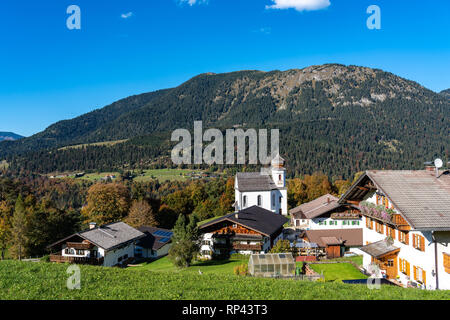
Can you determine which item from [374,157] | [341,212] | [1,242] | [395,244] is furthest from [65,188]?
[374,157]

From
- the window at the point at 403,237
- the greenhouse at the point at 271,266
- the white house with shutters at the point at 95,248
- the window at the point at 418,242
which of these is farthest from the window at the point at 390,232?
the white house with shutters at the point at 95,248

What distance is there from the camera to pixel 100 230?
42.9 meters

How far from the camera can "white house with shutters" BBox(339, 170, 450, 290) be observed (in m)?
19.6

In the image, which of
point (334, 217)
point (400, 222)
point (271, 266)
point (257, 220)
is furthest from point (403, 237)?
point (334, 217)

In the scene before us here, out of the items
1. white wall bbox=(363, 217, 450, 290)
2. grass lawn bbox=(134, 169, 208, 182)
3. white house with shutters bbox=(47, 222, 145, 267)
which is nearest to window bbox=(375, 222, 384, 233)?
white wall bbox=(363, 217, 450, 290)

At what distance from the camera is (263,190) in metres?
67.3

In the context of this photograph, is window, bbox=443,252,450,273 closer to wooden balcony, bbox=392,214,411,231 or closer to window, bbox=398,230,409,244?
wooden balcony, bbox=392,214,411,231

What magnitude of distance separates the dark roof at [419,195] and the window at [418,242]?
5.97ft

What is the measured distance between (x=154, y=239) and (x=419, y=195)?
122 feet

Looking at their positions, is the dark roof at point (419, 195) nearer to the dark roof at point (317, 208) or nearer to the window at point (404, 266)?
the window at point (404, 266)

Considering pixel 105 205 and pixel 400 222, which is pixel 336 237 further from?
pixel 105 205

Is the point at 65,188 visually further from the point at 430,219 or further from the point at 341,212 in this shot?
the point at 430,219

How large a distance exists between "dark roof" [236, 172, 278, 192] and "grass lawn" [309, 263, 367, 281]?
1419 inches

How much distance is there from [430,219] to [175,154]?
185281 mm
